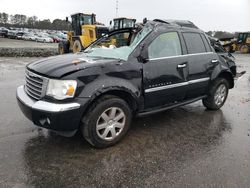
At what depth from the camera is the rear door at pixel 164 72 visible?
422 centimetres

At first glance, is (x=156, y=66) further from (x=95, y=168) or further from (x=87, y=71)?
(x=95, y=168)

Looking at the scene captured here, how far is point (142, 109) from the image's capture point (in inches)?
167

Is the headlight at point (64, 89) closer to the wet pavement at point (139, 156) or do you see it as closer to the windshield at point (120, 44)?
the wet pavement at point (139, 156)

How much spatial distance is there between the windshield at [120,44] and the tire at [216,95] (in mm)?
2149

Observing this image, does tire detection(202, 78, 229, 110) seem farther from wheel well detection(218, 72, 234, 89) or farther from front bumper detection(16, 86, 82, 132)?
front bumper detection(16, 86, 82, 132)

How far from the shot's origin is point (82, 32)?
16.9 meters

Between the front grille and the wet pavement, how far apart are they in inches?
31.2

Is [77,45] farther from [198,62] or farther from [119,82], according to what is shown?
[119,82]

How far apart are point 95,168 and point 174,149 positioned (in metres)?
1.32

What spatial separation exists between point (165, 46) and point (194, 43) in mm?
917

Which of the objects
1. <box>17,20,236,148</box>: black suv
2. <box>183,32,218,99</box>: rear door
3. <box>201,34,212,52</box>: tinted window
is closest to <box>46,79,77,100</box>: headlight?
<box>17,20,236,148</box>: black suv

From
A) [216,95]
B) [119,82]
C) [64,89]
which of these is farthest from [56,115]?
[216,95]

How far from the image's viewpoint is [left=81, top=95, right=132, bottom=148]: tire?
361cm

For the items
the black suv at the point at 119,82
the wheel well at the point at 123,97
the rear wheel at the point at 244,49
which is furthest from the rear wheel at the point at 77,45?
the rear wheel at the point at 244,49
